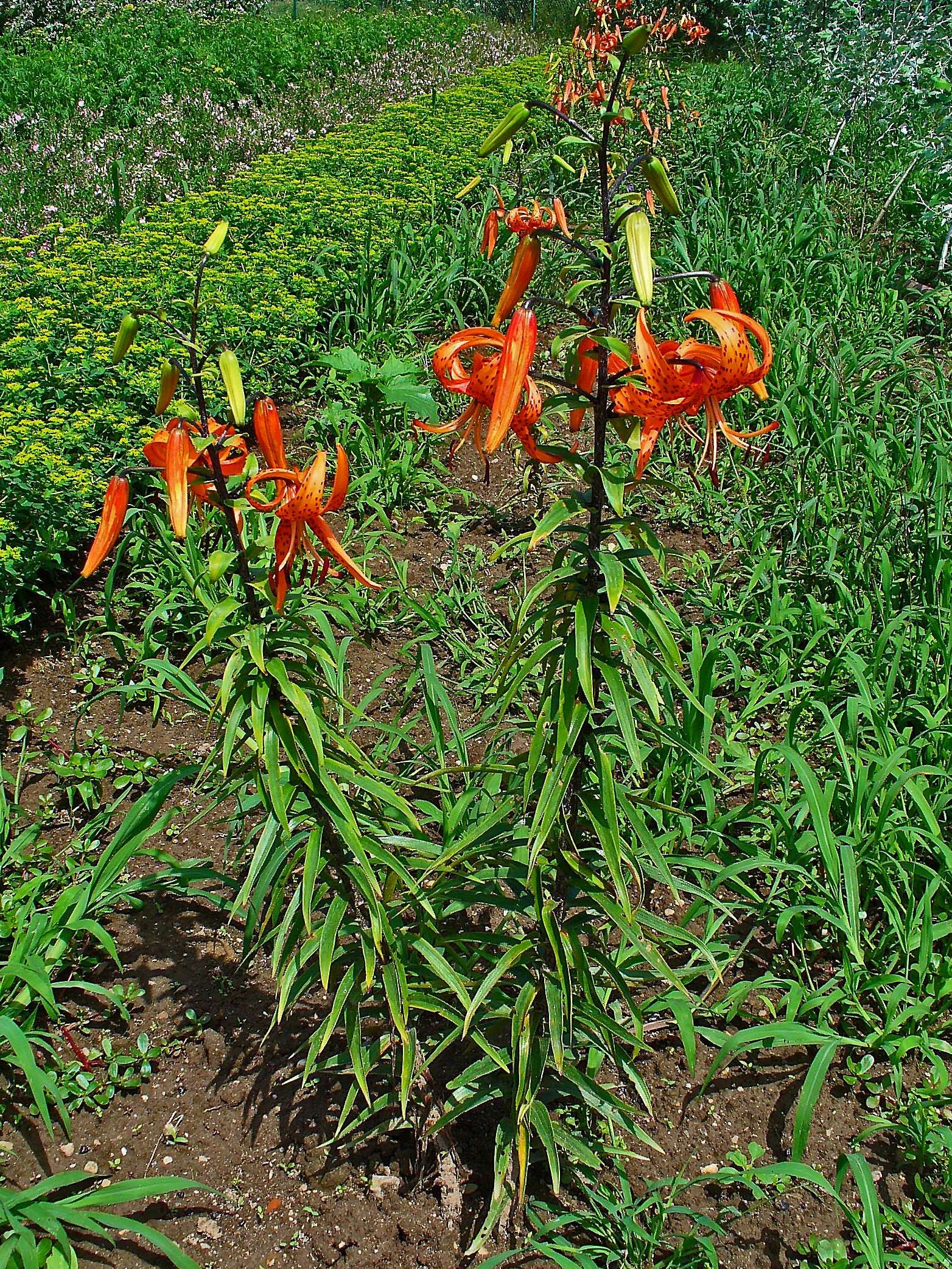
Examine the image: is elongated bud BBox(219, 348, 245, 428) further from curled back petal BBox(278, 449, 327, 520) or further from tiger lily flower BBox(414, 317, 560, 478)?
tiger lily flower BBox(414, 317, 560, 478)

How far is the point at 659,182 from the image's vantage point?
1146mm

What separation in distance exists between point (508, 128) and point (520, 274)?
0.16 m

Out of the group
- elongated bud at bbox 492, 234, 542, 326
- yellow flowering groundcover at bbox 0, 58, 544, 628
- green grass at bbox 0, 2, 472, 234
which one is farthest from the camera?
green grass at bbox 0, 2, 472, 234

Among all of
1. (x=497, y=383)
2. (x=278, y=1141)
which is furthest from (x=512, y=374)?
(x=278, y=1141)

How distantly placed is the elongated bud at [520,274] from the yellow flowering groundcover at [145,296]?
4.49ft

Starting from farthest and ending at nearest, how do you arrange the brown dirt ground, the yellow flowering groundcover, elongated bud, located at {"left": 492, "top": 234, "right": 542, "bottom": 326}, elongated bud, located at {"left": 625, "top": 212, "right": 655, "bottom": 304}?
1. the yellow flowering groundcover
2. the brown dirt ground
3. elongated bud, located at {"left": 492, "top": 234, "right": 542, "bottom": 326}
4. elongated bud, located at {"left": 625, "top": 212, "right": 655, "bottom": 304}

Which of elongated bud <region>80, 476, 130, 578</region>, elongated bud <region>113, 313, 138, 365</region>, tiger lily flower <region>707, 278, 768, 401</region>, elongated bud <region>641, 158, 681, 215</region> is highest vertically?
elongated bud <region>641, 158, 681, 215</region>

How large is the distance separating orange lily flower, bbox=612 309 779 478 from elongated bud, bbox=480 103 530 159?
25cm

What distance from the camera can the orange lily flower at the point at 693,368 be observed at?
112cm

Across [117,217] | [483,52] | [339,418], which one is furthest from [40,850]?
[483,52]

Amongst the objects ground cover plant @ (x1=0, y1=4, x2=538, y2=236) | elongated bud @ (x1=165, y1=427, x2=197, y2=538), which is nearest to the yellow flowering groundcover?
ground cover plant @ (x1=0, y1=4, x2=538, y2=236)

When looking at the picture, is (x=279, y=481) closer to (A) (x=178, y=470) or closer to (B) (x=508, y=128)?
(A) (x=178, y=470)

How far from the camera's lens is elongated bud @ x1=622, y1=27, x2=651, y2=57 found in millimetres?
1114

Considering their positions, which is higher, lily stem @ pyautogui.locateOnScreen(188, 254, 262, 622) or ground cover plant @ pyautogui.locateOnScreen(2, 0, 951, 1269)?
lily stem @ pyautogui.locateOnScreen(188, 254, 262, 622)
